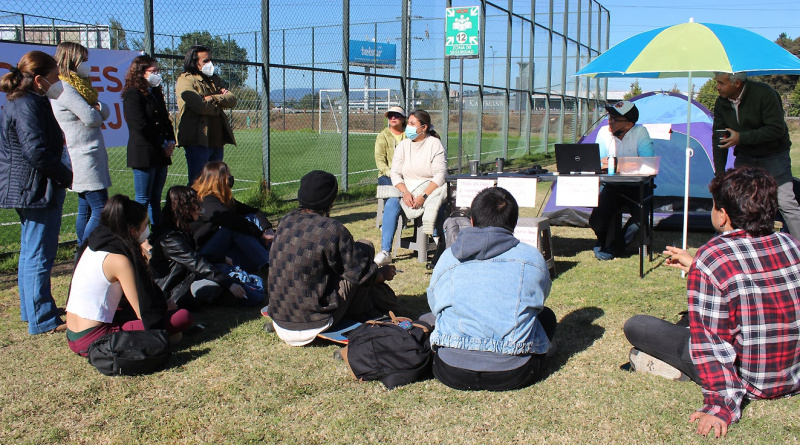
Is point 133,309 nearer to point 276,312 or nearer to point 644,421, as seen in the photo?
point 276,312

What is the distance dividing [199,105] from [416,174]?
2.21m

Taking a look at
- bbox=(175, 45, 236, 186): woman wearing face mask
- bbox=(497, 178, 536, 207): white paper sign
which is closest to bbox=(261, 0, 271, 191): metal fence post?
bbox=(175, 45, 236, 186): woman wearing face mask

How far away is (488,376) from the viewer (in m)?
3.43

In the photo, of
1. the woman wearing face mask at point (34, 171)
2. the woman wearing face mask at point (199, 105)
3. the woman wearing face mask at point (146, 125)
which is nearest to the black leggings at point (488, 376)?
the woman wearing face mask at point (34, 171)

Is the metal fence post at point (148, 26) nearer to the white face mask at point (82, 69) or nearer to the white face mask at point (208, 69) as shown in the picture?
the white face mask at point (208, 69)

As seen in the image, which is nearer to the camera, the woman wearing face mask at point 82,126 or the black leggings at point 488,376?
the black leggings at point 488,376

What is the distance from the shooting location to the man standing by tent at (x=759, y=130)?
543 cm

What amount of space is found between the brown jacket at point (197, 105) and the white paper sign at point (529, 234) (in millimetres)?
3130

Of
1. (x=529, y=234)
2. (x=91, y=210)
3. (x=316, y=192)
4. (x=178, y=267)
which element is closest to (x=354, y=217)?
(x=529, y=234)

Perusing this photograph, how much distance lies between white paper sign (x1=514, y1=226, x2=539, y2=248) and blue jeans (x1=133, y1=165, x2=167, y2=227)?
3130 millimetres

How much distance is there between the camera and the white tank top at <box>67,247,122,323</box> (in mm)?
3771

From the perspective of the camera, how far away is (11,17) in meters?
7.66

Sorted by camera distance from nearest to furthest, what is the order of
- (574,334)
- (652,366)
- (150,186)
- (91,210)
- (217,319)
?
(652,366) < (574,334) < (217,319) < (91,210) < (150,186)

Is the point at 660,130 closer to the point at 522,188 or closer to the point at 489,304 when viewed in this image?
the point at 522,188
